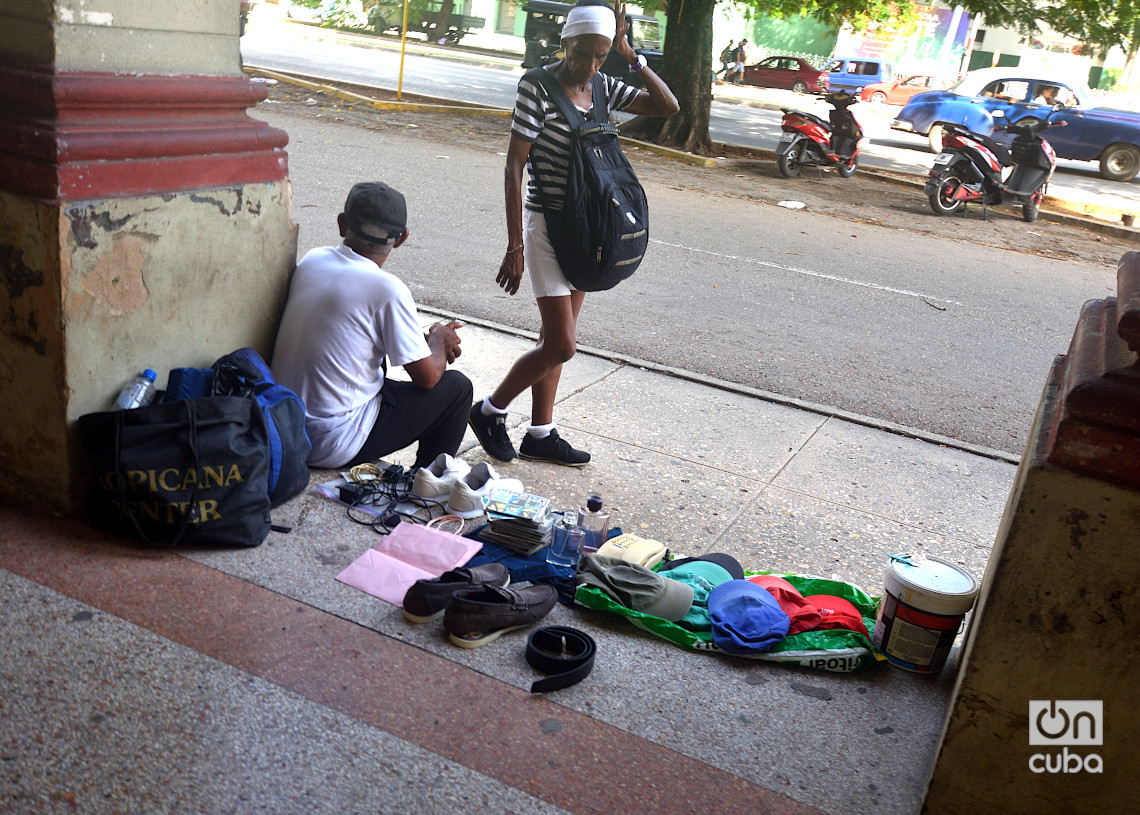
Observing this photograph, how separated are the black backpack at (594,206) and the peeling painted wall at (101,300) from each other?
1186 mm

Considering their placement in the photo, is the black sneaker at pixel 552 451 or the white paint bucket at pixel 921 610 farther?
the black sneaker at pixel 552 451

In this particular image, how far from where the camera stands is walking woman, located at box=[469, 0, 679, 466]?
4.03m

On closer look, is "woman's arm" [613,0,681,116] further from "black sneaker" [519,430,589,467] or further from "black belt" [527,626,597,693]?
"black belt" [527,626,597,693]

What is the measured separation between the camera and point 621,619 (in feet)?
10.7

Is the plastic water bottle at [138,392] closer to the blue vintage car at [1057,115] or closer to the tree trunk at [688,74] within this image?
the tree trunk at [688,74]

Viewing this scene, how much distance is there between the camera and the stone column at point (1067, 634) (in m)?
2.25

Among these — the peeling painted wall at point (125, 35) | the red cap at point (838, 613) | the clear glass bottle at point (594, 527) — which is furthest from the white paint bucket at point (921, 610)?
the peeling painted wall at point (125, 35)

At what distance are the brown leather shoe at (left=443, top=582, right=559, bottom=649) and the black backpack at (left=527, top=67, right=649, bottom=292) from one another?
60.5 inches

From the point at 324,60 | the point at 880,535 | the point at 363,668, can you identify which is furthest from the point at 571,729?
the point at 324,60

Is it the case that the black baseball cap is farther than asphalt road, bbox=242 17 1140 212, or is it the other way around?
asphalt road, bbox=242 17 1140 212

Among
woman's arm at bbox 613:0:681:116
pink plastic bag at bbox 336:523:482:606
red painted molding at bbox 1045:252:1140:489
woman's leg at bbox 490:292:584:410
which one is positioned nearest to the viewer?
red painted molding at bbox 1045:252:1140:489

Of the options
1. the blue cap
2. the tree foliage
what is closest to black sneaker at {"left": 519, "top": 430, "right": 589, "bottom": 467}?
the blue cap

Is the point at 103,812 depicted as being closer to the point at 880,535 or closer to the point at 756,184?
the point at 880,535

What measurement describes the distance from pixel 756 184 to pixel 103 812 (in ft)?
43.0
